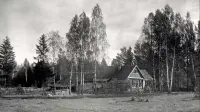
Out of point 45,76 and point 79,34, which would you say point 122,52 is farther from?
point 79,34

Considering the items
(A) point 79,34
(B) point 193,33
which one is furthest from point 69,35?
(B) point 193,33

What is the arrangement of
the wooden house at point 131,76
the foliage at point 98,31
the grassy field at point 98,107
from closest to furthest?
the grassy field at point 98,107 → the foliage at point 98,31 → the wooden house at point 131,76

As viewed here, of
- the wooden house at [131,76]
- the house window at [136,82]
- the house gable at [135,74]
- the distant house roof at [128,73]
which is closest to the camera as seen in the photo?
the wooden house at [131,76]

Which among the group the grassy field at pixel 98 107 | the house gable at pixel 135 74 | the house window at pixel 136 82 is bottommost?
the house window at pixel 136 82

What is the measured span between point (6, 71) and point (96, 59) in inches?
1123

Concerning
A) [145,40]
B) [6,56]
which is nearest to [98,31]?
[145,40]

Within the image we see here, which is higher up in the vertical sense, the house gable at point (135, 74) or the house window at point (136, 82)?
the house gable at point (135, 74)

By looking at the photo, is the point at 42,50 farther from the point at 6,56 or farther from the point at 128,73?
the point at 128,73

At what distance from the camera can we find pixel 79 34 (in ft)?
120

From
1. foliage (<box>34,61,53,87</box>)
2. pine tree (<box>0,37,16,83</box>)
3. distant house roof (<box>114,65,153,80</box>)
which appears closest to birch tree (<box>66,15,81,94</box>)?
distant house roof (<box>114,65,153,80</box>)

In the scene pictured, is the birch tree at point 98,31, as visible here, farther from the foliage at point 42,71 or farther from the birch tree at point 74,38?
the foliage at point 42,71

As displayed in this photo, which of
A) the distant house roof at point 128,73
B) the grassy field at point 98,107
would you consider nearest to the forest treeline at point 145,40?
the distant house roof at point 128,73

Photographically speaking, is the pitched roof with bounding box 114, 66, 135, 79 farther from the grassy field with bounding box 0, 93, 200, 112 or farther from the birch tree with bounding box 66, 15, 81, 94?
the grassy field with bounding box 0, 93, 200, 112

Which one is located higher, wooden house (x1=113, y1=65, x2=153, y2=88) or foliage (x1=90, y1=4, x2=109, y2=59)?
foliage (x1=90, y1=4, x2=109, y2=59)
